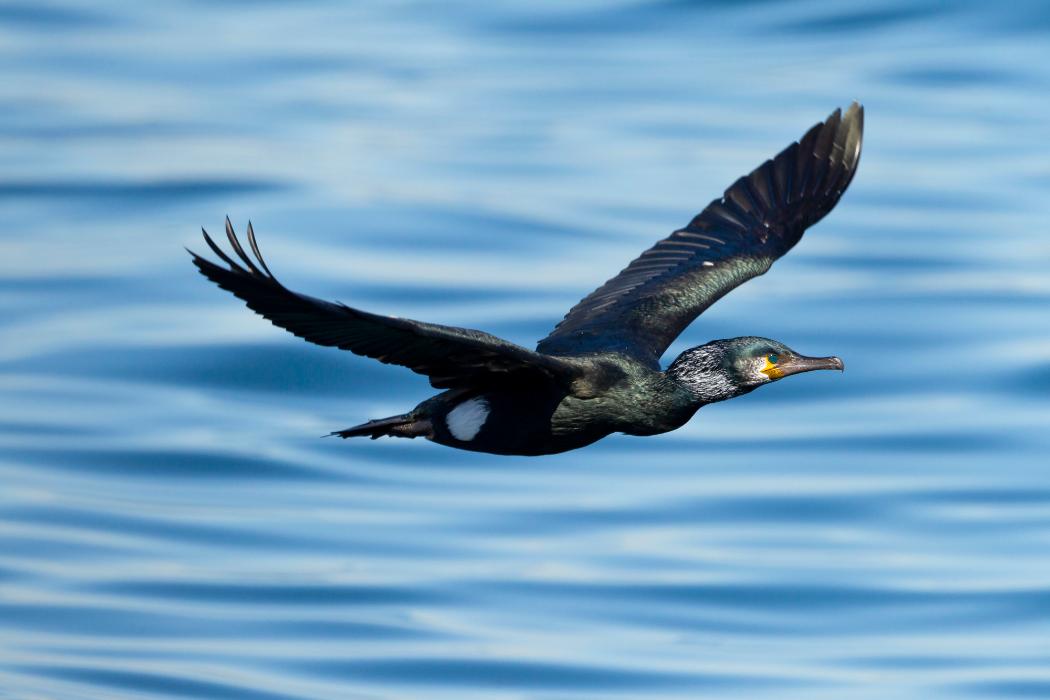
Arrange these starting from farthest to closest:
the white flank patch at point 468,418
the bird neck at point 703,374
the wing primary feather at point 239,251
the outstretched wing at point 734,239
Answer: the outstretched wing at point 734,239 → the bird neck at point 703,374 → the white flank patch at point 468,418 → the wing primary feather at point 239,251

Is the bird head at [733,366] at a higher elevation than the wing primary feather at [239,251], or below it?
higher

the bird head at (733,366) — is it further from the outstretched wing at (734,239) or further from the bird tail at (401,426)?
the bird tail at (401,426)

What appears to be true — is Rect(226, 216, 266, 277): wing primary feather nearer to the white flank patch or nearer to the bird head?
the white flank patch

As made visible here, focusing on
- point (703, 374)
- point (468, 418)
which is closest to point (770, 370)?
point (703, 374)

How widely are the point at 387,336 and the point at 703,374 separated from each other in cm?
182

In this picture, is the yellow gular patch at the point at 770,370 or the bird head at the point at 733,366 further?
the yellow gular patch at the point at 770,370

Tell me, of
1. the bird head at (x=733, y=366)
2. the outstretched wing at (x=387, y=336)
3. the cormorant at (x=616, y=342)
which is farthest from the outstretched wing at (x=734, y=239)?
the outstretched wing at (x=387, y=336)

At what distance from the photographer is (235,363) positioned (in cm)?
1614

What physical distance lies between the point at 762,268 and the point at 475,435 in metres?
2.35

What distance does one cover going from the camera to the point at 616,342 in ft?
31.9

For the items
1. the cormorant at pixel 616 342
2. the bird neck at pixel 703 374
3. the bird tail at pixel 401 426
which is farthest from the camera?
the bird tail at pixel 401 426

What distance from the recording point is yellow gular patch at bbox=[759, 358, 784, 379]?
30.7ft

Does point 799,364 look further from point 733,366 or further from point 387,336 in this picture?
point 387,336

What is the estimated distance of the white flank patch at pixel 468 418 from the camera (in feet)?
29.8
